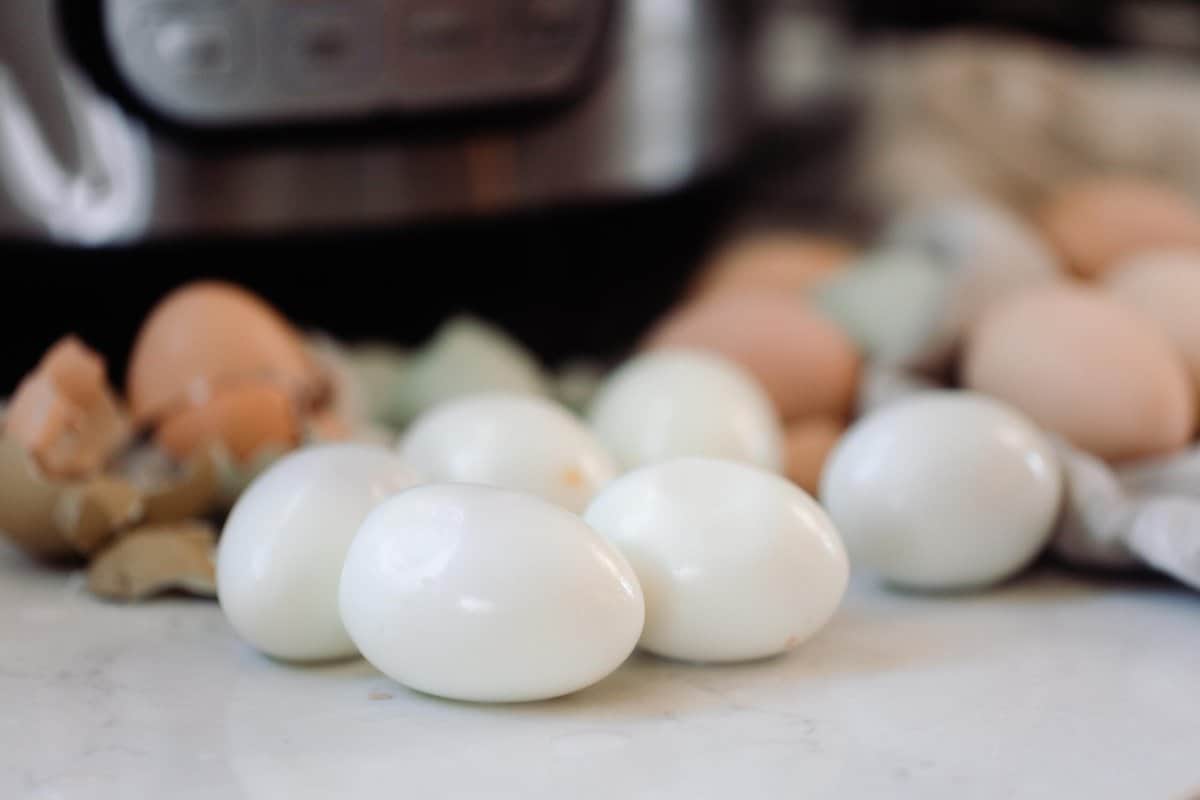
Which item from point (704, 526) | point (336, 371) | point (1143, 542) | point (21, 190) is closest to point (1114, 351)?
point (1143, 542)

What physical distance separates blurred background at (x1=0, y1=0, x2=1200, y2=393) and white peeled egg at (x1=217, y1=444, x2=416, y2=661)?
0.26 m

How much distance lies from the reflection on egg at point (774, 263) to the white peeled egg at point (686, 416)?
21 centimetres

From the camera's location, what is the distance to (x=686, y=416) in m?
0.52

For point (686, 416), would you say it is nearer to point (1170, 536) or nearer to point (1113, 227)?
point (1170, 536)

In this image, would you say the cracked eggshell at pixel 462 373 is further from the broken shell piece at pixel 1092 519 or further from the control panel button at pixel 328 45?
the broken shell piece at pixel 1092 519

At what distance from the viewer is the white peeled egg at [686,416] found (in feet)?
1.68

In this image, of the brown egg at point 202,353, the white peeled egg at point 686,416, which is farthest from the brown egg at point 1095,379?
the brown egg at point 202,353

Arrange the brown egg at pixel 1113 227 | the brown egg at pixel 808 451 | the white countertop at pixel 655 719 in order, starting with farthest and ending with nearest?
the brown egg at pixel 1113 227 < the brown egg at pixel 808 451 < the white countertop at pixel 655 719

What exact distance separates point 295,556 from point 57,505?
13 cm

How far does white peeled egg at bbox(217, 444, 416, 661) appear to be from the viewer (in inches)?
15.7

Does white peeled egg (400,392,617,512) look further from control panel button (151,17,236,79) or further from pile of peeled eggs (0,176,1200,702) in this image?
control panel button (151,17,236,79)

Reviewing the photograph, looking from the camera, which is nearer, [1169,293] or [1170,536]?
[1170,536]

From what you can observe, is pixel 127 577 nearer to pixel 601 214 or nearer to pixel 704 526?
pixel 704 526

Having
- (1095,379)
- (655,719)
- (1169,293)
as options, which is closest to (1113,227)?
(1169,293)
